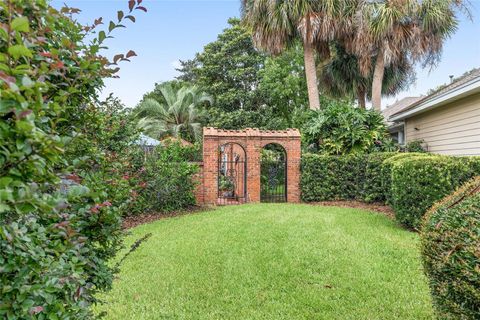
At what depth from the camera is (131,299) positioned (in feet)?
11.9

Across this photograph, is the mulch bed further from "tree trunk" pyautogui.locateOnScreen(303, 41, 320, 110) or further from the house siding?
"tree trunk" pyautogui.locateOnScreen(303, 41, 320, 110)

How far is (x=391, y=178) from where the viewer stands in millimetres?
7500

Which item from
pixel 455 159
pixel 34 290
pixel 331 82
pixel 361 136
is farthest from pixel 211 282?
pixel 331 82

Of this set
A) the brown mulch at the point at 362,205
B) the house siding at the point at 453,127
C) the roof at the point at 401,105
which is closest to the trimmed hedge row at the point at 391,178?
the brown mulch at the point at 362,205

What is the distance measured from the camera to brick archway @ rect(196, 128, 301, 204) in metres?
10.6

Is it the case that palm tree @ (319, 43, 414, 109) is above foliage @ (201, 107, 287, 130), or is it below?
above

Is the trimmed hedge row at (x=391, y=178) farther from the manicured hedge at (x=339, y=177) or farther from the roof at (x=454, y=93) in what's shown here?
the roof at (x=454, y=93)

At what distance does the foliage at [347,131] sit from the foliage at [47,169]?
10.5m

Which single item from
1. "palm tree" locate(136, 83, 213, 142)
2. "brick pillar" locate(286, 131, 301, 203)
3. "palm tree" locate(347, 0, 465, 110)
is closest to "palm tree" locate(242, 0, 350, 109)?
"palm tree" locate(347, 0, 465, 110)

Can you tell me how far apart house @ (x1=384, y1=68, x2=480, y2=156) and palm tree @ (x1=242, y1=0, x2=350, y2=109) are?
4106mm

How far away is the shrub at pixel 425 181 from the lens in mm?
6125

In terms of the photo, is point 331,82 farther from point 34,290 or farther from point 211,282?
point 34,290

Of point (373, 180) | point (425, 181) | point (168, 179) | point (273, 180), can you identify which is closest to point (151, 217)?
Answer: point (168, 179)

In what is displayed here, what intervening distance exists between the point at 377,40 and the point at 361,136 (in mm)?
3878
